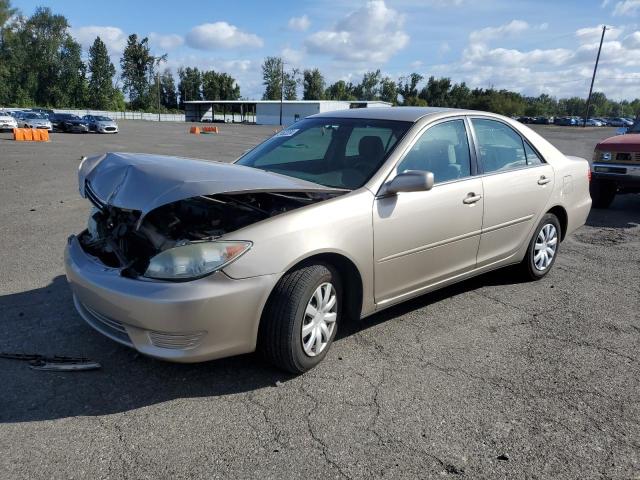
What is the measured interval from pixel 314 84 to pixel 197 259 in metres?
126

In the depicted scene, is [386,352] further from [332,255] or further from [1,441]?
[1,441]

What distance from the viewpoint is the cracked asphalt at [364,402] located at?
8.26 ft

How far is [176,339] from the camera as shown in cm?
290

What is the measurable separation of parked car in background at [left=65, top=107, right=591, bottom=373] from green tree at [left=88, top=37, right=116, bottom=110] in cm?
10729

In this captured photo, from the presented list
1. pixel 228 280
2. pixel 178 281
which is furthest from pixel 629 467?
pixel 178 281

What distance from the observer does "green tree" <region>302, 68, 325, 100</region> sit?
12262 cm

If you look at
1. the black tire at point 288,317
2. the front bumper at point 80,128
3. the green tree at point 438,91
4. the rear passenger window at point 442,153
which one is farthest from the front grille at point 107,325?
the green tree at point 438,91

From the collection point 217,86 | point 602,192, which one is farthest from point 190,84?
point 602,192

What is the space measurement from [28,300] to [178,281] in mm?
2206

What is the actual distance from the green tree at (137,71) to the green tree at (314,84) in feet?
113

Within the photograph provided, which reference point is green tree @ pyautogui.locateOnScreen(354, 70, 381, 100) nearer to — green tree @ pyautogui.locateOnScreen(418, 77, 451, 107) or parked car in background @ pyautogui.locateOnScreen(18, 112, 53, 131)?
green tree @ pyautogui.locateOnScreen(418, 77, 451, 107)

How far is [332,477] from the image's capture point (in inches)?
95.0

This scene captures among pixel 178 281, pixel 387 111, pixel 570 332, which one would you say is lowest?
pixel 570 332

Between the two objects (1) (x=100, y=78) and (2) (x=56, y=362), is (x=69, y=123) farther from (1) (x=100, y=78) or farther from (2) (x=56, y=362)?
(1) (x=100, y=78)
